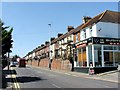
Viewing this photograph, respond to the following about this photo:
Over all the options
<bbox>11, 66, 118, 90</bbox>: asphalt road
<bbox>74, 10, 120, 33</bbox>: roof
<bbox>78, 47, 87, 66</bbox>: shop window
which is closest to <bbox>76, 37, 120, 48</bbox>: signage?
<bbox>78, 47, 87, 66</bbox>: shop window

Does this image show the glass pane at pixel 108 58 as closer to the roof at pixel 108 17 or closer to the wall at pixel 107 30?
the wall at pixel 107 30

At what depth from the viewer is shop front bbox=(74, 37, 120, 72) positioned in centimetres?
3631

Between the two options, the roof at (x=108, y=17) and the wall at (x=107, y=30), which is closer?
the wall at (x=107, y=30)

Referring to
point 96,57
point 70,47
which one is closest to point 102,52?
point 96,57

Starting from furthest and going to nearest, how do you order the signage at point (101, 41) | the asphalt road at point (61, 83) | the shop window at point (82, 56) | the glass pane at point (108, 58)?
the shop window at point (82, 56) → the glass pane at point (108, 58) → the signage at point (101, 41) → the asphalt road at point (61, 83)

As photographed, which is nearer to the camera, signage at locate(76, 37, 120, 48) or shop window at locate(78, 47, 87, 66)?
signage at locate(76, 37, 120, 48)

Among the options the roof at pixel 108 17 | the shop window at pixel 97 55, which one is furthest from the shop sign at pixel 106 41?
the roof at pixel 108 17

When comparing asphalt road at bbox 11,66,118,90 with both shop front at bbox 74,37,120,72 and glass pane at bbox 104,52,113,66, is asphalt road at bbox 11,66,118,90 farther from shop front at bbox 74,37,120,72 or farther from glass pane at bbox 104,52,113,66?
glass pane at bbox 104,52,113,66

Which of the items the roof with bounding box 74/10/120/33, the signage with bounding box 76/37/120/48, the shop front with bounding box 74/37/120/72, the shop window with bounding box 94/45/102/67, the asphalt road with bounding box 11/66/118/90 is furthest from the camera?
the roof with bounding box 74/10/120/33

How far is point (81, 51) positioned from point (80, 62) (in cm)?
184

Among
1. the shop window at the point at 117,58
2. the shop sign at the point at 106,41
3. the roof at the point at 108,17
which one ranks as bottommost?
the shop window at the point at 117,58

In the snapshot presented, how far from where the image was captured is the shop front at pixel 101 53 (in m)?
36.3

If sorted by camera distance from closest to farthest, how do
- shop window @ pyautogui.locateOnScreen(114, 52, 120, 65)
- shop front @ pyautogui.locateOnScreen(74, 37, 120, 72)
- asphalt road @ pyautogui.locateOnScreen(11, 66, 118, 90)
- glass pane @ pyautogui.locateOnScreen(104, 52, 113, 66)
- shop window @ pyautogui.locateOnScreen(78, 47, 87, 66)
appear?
asphalt road @ pyautogui.locateOnScreen(11, 66, 118, 90), shop front @ pyautogui.locateOnScreen(74, 37, 120, 72), glass pane @ pyautogui.locateOnScreen(104, 52, 113, 66), shop window @ pyautogui.locateOnScreen(114, 52, 120, 65), shop window @ pyautogui.locateOnScreen(78, 47, 87, 66)

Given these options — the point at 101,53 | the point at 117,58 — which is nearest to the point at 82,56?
the point at 101,53
